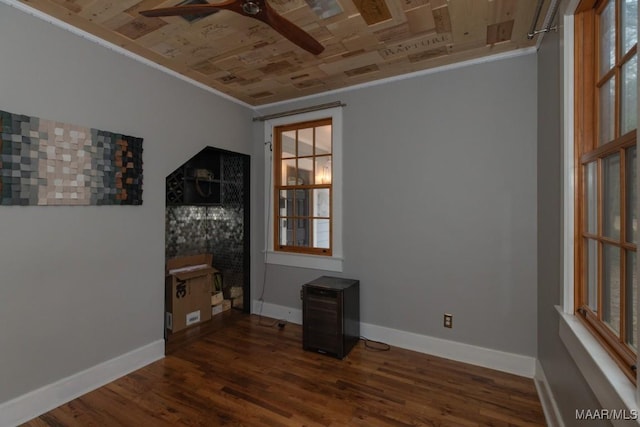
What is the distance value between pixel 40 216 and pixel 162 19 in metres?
1.59

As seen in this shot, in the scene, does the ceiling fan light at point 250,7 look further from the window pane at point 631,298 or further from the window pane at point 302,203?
the window pane at point 302,203

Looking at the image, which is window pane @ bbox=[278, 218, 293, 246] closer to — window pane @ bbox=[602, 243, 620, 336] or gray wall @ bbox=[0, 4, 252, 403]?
gray wall @ bbox=[0, 4, 252, 403]

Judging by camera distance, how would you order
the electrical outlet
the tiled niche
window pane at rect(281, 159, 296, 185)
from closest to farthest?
1. the electrical outlet
2. window pane at rect(281, 159, 296, 185)
3. the tiled niche

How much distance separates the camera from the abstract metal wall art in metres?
1.89

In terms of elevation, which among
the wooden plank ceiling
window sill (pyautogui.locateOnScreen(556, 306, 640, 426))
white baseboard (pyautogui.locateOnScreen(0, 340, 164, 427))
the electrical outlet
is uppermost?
the wooden plank ceiling

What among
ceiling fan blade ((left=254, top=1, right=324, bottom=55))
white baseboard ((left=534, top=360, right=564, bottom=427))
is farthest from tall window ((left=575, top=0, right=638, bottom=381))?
ceiling fan blade ((left=254, top=1, right=324, bottom=55))

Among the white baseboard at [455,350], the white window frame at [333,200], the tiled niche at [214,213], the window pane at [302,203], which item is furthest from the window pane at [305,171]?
the white baseboard at [455,350]

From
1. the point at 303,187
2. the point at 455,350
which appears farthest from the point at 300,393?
the point at 303,187

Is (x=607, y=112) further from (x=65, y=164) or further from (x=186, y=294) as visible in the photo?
(x=186, y=294)

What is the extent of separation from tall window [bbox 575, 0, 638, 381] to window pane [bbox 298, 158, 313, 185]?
250 centimetres

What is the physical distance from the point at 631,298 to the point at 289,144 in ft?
10.7

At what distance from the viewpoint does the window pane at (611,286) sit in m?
1.25

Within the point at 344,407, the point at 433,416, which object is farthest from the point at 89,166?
the point at 433,416

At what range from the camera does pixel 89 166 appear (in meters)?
2.26
